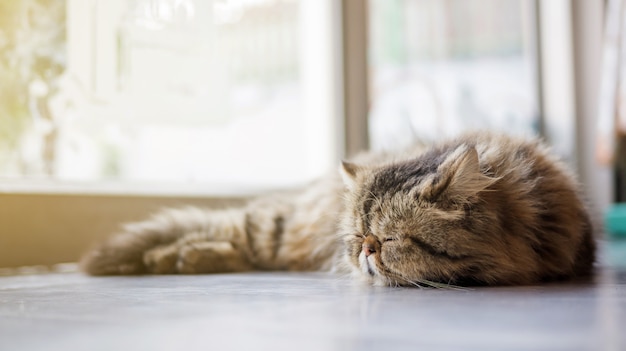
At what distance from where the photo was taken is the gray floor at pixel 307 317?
90cm

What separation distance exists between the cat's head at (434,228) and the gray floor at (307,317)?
2.6 inches

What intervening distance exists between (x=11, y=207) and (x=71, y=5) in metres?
0.74

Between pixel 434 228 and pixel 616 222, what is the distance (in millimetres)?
3091

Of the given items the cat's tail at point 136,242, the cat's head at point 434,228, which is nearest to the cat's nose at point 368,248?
the cat's head at point 434,228

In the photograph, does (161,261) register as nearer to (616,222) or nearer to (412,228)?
(412,228)

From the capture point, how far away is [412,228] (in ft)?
4.92

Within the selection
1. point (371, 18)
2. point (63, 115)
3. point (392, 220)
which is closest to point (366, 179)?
point (392, 220)

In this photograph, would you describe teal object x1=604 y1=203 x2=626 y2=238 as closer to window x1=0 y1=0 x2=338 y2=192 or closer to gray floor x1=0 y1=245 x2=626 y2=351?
window x1=0 y1=0 x2=338 y2=192

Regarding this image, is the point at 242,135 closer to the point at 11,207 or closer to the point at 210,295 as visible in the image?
the point at 11,207

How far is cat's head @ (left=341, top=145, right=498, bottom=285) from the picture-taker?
58.0 inches

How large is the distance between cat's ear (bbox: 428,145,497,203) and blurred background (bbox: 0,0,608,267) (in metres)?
0.69

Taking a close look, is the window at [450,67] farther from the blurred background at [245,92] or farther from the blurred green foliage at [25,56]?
the blurred green foliage at [25,56]

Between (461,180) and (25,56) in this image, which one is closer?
(461,180)

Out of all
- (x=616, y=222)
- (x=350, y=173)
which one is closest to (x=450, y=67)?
(x=616, y=222)
